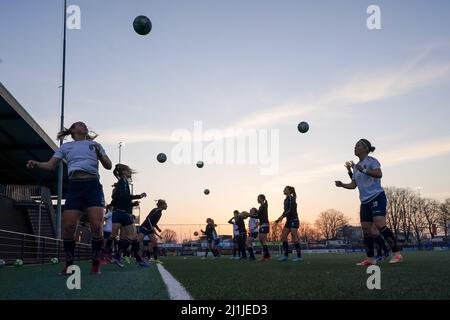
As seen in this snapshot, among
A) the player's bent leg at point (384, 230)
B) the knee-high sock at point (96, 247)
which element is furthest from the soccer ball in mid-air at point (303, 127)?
the knee-high sock at point (96, 247)

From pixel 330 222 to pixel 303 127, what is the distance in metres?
107

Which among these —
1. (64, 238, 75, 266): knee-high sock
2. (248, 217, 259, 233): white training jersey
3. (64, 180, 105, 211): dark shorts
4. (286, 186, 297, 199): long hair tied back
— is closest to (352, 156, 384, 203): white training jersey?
(286, 186, 297, 199): long hair tied back

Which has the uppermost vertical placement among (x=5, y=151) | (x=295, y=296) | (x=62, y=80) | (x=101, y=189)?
(x=62, y=80)

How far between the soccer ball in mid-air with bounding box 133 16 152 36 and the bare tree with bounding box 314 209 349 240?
359 ft

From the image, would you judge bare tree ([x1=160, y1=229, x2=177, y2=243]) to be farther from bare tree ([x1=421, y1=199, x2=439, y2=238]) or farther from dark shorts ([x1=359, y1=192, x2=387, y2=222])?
dark shorts ([x1=359, y1=192, x2=387, y2=222])

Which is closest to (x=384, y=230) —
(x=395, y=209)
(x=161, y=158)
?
(x=161, y=158)

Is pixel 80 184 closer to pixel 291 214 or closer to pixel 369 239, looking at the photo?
pixel 369 239

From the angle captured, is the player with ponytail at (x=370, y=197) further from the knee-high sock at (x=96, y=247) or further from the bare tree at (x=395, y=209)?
the bare tree at (x=395, y=209)

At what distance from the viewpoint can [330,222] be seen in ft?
388

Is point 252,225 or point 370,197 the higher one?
point 370,197
